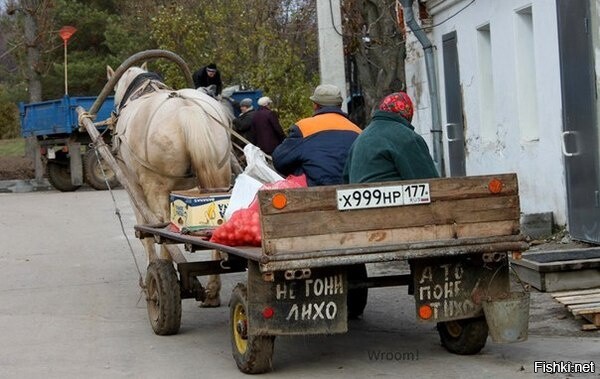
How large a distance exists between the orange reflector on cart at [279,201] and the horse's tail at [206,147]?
3.42 meters

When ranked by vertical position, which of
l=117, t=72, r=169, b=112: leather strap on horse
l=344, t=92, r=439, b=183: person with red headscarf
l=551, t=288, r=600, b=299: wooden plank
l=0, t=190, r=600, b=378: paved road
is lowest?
l=0, t=190, r=600, b=378: paved road

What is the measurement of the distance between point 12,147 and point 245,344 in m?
38.6

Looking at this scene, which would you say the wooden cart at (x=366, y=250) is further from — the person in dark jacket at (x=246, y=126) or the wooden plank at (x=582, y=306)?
the person in dark jacket at (x=246, y=126)

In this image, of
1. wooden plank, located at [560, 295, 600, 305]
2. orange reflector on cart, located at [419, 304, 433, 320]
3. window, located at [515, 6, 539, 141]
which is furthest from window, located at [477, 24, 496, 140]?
orange reflector on cart, located at [419, 304, 433, 320]

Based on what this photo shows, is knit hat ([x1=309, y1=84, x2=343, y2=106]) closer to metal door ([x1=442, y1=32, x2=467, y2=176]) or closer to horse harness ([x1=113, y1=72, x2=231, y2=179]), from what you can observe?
horse harness ([x1=113, y1=72, x2=231, y2=179])

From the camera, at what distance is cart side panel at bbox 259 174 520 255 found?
22.2 ft

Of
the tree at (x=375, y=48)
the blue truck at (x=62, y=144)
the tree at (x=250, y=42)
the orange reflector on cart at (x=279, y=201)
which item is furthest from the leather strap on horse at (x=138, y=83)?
the tree at (x=250, y=42)

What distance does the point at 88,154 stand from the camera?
27406 millimetres

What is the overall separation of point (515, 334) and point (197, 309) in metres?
4.15

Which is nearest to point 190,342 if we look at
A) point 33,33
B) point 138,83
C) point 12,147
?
point 138,83

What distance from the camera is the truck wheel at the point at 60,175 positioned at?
28016mm

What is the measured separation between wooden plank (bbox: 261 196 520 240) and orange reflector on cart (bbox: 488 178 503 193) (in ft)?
0.17

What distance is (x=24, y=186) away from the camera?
100 ft

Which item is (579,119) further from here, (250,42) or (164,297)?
(250,42)
